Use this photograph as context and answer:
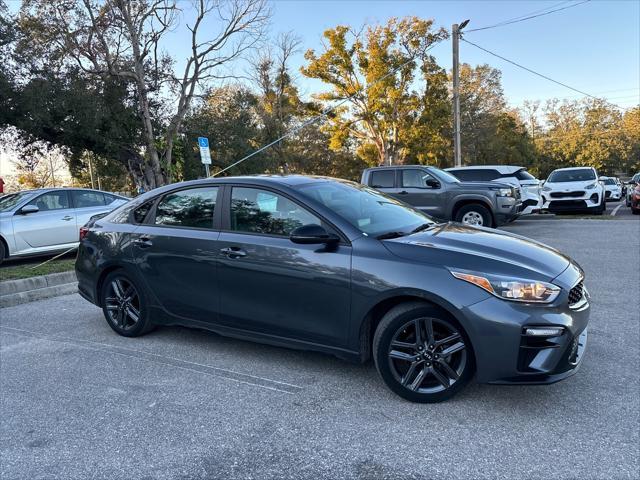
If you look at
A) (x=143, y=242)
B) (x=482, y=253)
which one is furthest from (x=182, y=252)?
(x=482, y=253)

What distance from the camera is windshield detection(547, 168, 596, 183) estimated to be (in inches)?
630

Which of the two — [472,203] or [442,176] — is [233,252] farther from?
[442,176]

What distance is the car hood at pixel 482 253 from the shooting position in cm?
309

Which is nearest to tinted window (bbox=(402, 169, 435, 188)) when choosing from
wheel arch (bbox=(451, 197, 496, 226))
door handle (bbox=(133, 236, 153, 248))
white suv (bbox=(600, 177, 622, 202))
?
wheel arch (bbox=(451, 197, 496, 226))

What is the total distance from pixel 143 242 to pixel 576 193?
14.9m

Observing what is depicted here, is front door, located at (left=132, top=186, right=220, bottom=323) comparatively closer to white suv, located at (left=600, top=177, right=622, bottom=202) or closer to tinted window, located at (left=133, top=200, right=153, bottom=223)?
tinted window, located at (left=133, top=200, right=153, bottom=223)

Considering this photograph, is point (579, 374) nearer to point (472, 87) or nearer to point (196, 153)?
point (196, 153)

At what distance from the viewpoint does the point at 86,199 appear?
9.82 metres

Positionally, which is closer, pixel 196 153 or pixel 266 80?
pixel 196 153

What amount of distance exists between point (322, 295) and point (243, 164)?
2733 centimetres

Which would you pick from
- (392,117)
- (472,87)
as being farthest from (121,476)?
(472,87)

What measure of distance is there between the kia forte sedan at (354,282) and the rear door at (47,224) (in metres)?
5.29

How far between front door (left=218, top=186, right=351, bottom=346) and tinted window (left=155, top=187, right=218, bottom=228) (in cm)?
26

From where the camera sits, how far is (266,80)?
39.1m
